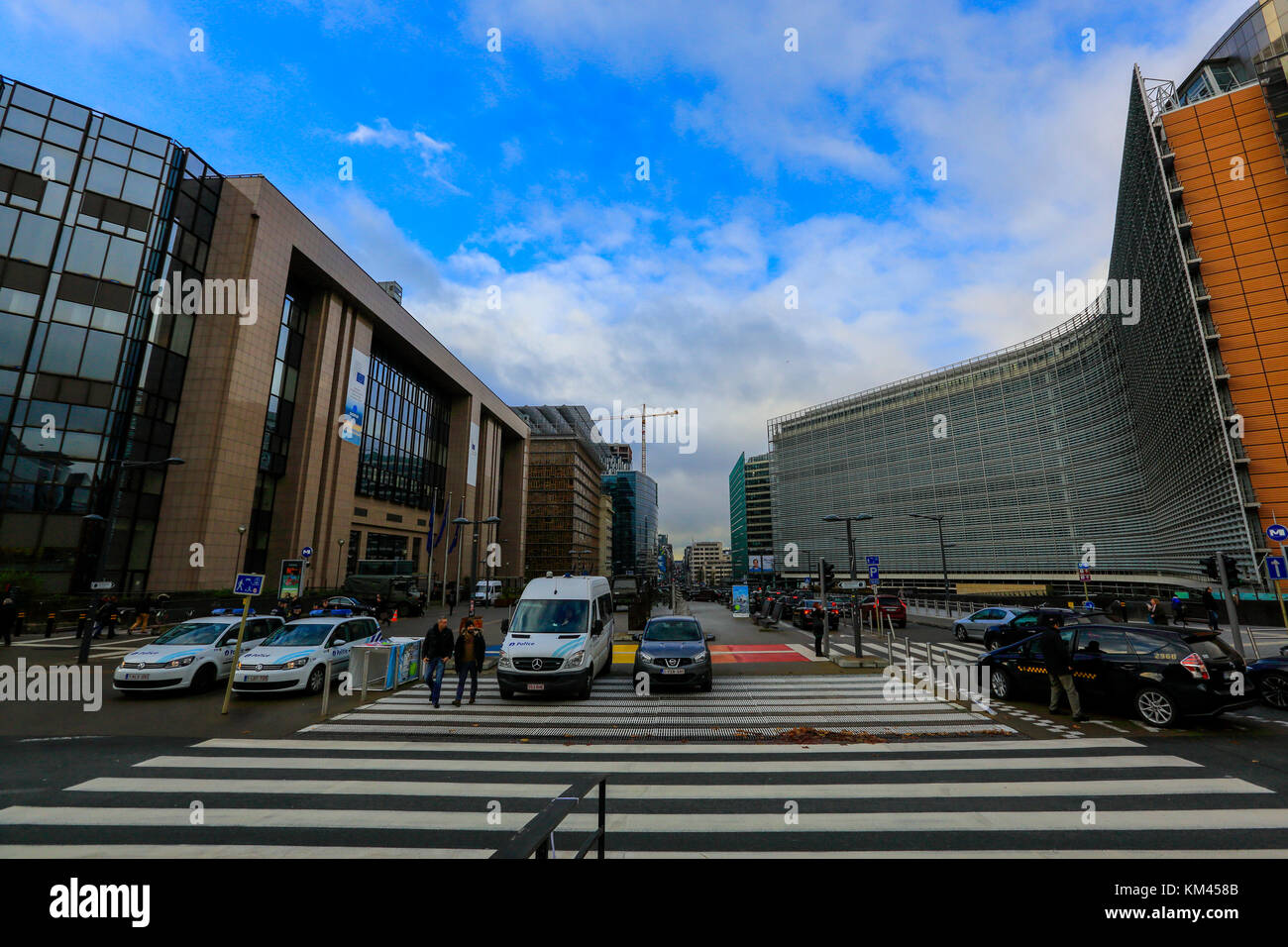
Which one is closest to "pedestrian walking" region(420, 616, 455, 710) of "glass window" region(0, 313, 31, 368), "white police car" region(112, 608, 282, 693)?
"white police car" region(112, 608, 282, 693)

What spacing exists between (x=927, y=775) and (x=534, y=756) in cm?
523

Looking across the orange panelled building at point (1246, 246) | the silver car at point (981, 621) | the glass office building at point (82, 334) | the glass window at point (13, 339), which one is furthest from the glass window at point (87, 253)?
the orange panelled building at point (1246, 246)

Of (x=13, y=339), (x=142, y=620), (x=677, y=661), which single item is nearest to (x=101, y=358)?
(x=13, y=339)

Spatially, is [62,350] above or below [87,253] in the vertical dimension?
below

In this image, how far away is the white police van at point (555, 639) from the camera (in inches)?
433

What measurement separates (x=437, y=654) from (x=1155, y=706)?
1283cm

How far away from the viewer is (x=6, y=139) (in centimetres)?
2714

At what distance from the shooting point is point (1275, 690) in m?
10.1

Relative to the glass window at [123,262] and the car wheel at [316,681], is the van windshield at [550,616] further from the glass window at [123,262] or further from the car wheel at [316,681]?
the glass window at [123,262]

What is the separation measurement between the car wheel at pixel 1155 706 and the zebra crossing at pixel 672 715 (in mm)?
2292

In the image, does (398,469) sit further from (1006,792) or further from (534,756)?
(1006,792)

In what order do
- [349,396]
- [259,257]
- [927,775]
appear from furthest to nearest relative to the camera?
[349,396] < [259,257] < [927,775]

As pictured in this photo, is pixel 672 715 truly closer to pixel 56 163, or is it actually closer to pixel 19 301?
pixel 19 301
